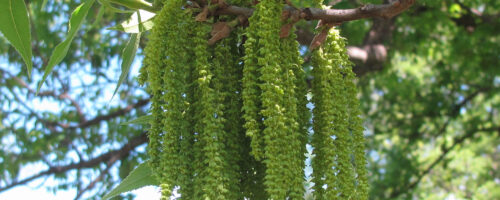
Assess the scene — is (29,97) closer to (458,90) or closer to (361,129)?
(361,129)

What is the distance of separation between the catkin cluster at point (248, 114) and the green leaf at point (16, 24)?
360mm

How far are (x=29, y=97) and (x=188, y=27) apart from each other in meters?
3.17

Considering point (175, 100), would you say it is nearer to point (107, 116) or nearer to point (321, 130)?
point (321, 130)

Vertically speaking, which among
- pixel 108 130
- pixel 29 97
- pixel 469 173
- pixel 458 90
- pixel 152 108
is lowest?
pixel 469 173

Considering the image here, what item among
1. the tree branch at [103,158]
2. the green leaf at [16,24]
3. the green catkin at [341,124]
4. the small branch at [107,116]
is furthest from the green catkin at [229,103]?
the small branch at [107,116]

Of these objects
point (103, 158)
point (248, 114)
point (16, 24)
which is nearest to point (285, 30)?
point (248, 114)

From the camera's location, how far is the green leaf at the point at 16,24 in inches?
57.7

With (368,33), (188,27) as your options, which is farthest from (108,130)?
(188,27)

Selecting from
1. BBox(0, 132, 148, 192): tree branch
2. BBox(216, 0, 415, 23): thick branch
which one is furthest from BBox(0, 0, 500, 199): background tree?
BBox(216, 0, 415, 23): thick branch

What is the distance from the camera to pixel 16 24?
149 centimetres

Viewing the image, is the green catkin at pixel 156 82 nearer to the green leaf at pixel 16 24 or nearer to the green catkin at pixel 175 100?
the green catkin at pixel 175 100

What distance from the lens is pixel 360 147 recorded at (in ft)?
4.62

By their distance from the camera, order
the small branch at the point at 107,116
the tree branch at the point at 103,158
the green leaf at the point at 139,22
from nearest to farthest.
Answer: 1. the green leaf at the point at 139,22
2. the tree branch at the point at 103,158
3. the small branch at the point at 107,116

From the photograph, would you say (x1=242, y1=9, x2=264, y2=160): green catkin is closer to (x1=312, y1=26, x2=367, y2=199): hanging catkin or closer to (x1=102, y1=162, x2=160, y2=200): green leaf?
(x1=312, y1=26, x2=367, y2=199): hanging catkin
